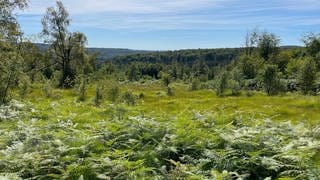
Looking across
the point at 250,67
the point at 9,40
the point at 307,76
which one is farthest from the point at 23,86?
the point at 250,67

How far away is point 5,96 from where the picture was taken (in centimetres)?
2195

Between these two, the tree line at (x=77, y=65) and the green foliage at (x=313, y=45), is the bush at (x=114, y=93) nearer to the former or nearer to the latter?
the tree line at (x=77, y=65)

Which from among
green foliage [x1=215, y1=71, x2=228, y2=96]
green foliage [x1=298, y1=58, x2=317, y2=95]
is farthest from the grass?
green foliage [x1=298, y1=58, x2=317, y2=95]

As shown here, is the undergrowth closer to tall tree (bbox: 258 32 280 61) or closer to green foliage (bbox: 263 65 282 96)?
green foliage (bbox: 263 65 282 96)

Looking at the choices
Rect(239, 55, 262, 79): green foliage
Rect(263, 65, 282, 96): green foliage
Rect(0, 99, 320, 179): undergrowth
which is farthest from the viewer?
Rect(239, 55, 262, 79): green foliage

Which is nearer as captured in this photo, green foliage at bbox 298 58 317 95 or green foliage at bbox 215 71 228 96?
green foliage at bbox 298 58 317 95

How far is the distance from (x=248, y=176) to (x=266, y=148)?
884 millimetres

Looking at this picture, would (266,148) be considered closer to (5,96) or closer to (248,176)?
(248,176)

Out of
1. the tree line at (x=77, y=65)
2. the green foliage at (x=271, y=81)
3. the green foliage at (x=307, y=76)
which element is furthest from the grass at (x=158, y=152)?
the green foliage at (x=307, y=76)

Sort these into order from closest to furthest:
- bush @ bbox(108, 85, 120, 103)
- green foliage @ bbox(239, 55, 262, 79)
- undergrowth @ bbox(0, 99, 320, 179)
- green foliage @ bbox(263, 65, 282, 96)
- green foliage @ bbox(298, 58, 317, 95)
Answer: undergrowth @ bbox(0, 99, 320, 179), bush @ bbox(108, 85, 120, 103), green foliage @ bbox(298, 58, 317, 95), green foliage @ bbox(263, 65, 282, 96), green foliage @ bbox(239, 55, 262, 79)

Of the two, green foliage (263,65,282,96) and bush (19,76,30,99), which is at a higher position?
bush (19,76,30,99)

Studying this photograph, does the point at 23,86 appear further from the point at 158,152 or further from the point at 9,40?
the point at 158,152

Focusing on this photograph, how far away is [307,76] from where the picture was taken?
50.7 m

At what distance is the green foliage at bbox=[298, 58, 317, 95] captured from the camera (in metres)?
50.1
